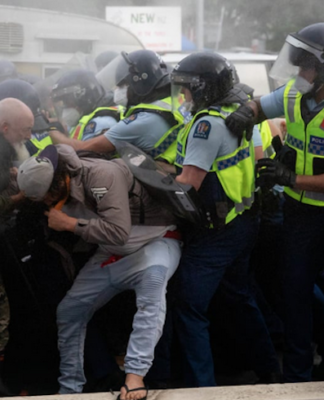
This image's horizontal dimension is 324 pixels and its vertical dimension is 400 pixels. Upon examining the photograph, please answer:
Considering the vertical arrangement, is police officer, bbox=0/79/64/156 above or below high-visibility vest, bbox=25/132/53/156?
above

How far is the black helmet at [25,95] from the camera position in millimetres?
4445

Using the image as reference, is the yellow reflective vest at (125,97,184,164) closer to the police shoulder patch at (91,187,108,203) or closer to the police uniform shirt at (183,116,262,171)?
the police uniform shirt at (183,116,262,171)

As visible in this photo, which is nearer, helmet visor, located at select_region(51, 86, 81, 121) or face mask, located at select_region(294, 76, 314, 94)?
face mask, located at select_region(294, 76, 314, 94)

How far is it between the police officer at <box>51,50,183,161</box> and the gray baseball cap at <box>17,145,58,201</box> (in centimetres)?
65

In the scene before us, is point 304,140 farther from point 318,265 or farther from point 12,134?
point 12,134

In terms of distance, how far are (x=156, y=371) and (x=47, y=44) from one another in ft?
15.3

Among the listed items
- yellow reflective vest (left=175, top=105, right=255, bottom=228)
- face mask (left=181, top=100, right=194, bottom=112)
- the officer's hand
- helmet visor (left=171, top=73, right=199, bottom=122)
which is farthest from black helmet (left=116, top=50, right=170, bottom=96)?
the officer's hand

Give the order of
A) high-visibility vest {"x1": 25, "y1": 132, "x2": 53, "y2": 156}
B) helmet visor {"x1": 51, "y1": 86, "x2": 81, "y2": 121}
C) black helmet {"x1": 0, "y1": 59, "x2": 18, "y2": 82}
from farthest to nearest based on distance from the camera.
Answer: black helmet {"x1": 0, "y1": 59, "x2": 18, "y2": 82}
helmet visor {"x1": 51, "y1": 86, "x2": 81, "y2": 121}
high-visibility vest {"x1": 25, "y1": 132, "x2": 53, "y2": 156}

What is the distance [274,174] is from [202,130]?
0.38m

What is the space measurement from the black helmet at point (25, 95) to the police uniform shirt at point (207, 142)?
1242 mm

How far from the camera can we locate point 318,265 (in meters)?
3.74

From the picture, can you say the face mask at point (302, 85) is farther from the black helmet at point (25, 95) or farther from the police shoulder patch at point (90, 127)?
the black helmet at point (25, 95)

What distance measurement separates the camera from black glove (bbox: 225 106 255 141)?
139 inches

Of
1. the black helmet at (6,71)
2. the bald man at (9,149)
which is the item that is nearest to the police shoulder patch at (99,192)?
the bald man at (9,149)
